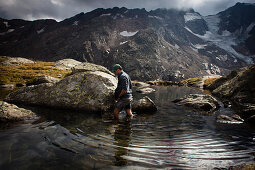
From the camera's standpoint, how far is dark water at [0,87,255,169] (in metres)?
3.87

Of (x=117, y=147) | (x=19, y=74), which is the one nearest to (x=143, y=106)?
(x=117, y=147)

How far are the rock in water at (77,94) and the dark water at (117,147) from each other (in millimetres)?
3580

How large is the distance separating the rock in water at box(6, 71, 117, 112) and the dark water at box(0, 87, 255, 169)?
11.7ft

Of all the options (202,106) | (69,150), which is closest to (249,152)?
(69,150)

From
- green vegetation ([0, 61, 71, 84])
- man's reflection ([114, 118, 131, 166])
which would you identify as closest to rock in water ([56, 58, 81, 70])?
green vegetation ([0, 61, 71, 84])

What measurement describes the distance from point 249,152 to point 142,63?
18264 cm

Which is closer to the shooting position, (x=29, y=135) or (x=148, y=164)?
(x=148, y=164)

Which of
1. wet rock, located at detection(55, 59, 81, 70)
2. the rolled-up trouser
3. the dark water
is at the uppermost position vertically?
wet rock, located at detection(55, 59, 81, 70)

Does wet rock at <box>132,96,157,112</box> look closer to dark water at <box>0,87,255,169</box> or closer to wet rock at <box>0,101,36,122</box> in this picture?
dark water at <box>0,87,255,169</box>

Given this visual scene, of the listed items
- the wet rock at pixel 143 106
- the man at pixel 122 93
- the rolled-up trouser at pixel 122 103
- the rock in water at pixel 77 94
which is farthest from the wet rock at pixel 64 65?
the rolled-up trouser at pixel 122 103

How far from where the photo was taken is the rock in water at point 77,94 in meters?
10.7

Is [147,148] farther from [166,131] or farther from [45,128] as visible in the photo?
[45,128]

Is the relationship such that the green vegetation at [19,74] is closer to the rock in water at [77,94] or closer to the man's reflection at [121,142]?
the rock in water at [77,94]

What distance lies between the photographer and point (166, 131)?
23.5 feet
